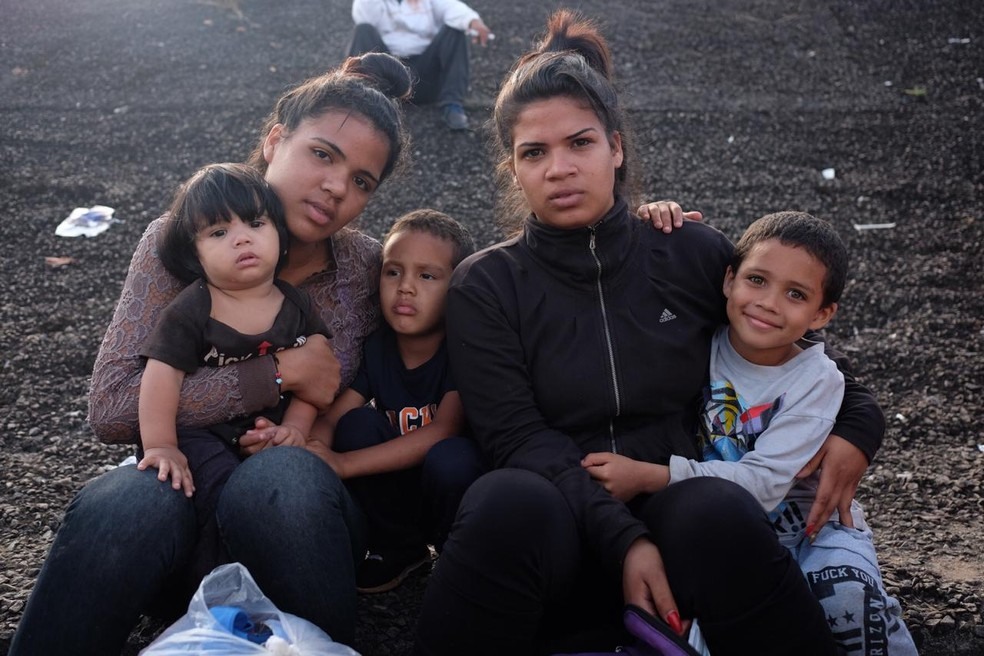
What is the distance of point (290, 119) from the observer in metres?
2.49

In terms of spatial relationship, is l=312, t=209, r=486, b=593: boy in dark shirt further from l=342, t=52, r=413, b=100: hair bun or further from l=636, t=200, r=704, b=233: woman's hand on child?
l=636, t=200, r=704, b=233: woman's hand on child

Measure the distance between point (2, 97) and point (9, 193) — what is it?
68.1 inches

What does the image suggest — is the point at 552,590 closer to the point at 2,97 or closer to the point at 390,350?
the point at 390,350

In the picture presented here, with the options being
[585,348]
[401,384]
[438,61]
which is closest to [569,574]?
[585,348]

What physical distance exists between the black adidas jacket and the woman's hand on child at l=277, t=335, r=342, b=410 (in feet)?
1.07

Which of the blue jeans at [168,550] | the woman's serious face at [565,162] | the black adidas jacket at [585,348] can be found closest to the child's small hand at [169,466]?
the blue jeans at [168,550]

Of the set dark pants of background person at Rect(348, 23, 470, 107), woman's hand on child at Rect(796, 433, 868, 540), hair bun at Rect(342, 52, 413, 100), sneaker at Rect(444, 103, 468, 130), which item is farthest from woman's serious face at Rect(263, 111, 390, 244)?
dark pants of background person at Rect(348, 23, 470, 107)

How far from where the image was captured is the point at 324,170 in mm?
2400

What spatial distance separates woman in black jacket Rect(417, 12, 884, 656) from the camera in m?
1.89

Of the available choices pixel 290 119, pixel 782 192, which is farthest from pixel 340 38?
pixel 290 119

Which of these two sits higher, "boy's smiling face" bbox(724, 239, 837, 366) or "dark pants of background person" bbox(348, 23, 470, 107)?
"dark pants of background person" bbox(348, 23, 470, 107)

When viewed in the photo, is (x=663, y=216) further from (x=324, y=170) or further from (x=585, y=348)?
(x=324, y=170)

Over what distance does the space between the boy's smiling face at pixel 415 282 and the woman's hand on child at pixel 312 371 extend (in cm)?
23

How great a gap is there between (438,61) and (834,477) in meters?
5.22
